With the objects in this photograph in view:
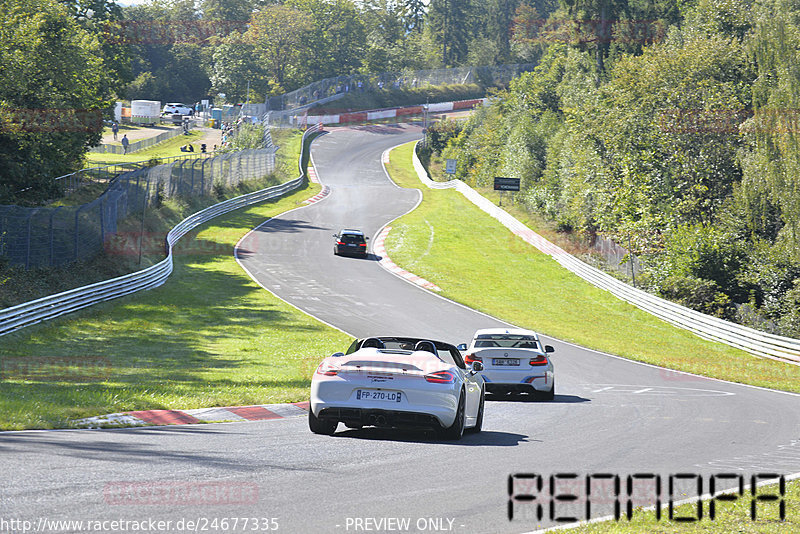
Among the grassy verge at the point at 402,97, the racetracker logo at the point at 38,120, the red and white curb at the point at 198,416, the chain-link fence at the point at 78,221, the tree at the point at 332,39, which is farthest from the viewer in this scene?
the tree at the point at 332,39

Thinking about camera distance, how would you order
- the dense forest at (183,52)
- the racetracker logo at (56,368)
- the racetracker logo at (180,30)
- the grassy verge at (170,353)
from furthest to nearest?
the racetracker logo at (180,30) < the dense forest at (183,52) < the racetracker logo at (56,368) < the grassy verge at (170,353)

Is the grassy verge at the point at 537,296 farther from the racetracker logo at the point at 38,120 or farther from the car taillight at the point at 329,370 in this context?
the car taillight at the point at 329,370

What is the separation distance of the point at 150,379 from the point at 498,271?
102 feet

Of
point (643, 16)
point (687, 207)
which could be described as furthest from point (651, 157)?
point (643, 16)

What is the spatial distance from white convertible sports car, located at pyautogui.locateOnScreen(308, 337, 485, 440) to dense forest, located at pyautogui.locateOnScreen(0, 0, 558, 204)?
2781 centimetres

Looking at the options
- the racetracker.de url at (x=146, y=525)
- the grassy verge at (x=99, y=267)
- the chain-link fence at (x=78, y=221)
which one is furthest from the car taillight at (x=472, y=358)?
the chain-link fence at (x=78, y=221)

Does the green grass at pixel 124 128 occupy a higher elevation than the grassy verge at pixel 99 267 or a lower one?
higher

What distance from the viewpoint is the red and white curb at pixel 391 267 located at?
139 feet

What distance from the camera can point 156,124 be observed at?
107 m

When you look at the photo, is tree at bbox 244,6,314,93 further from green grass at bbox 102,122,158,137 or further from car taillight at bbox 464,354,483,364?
car taillight at bbox 464,354,483,364

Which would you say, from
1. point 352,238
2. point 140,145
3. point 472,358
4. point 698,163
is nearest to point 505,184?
point 698,163

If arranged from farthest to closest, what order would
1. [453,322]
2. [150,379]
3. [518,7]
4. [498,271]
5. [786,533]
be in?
1. [518,7]
2. [498,271]
3. [453,322]
4. [150,379]
5. [786,533]

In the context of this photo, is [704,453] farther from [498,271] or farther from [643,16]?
[643,16]

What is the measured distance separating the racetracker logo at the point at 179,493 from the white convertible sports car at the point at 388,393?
309cm
